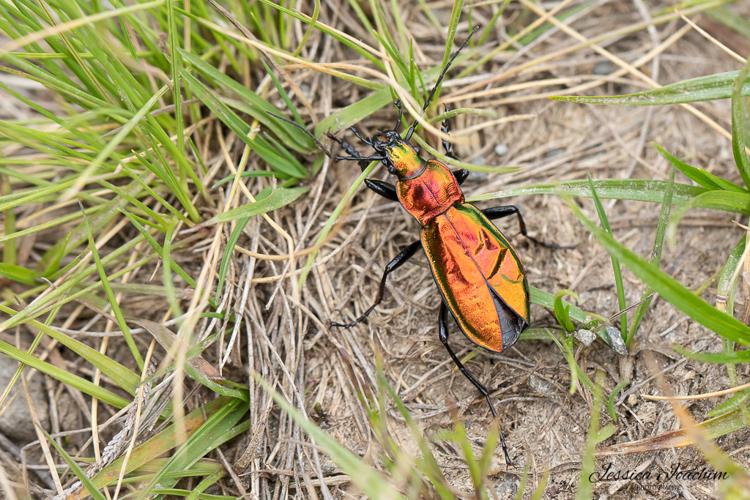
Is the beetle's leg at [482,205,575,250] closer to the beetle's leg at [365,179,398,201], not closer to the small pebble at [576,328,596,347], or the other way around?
the beetle's leg at [365,179,398,201]

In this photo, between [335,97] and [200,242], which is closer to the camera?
[200,242]

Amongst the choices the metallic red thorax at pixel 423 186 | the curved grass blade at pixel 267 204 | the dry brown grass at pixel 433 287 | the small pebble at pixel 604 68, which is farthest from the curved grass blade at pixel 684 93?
the curved grass blade at pixel 267 204

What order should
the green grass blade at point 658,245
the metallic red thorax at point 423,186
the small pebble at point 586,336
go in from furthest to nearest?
1. the metallic red thorax at point 423,186
2. the small pebble at point 586,336
3. the green grass blade at point 658,245

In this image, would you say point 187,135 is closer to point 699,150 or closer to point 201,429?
point 201,429

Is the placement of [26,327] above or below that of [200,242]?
below

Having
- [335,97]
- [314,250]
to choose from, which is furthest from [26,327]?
Result: [335,97]

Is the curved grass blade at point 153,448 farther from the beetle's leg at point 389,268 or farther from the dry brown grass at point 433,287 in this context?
the beetle's leg at point 389,268
